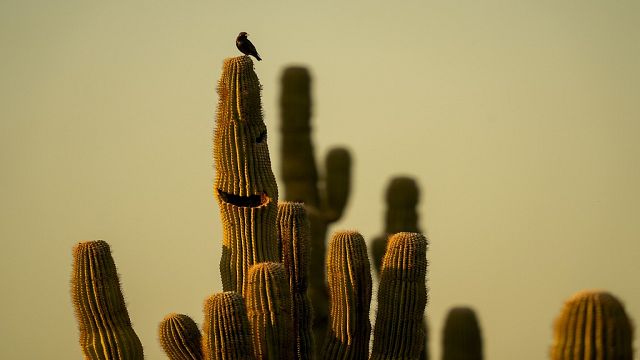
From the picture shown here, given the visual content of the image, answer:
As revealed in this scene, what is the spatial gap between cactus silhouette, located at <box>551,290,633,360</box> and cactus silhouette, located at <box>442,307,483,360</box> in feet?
10.4

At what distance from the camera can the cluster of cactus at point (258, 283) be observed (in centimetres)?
768

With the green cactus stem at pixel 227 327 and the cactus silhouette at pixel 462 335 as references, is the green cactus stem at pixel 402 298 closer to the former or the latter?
the green cactus stem at pixel 227 327

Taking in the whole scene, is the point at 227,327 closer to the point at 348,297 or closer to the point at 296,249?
the point at 348,297

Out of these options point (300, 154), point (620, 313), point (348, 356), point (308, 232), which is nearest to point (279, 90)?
point (300, 154)

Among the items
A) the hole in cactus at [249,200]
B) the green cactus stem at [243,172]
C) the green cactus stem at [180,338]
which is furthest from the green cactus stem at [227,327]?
the hole in cactus at [249,200]

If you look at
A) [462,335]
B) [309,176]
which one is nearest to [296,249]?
[462,335]

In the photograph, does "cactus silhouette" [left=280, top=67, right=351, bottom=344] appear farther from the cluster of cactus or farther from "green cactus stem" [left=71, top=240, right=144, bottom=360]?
"green cactus stem" [left=71, top=240, right=144, bottom=360]

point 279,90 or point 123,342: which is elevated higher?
point 279,90

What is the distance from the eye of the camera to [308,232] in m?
8.45

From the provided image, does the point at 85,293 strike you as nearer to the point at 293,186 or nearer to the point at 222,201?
the point at 222,201

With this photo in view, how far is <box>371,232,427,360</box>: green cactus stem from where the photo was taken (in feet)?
25.6

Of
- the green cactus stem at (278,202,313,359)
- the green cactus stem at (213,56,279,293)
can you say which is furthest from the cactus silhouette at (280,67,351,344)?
the green cactus stem at (213,56,279,293)

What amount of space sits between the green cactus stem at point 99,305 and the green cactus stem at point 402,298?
1501mm

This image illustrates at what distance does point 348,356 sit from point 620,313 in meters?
2.55
